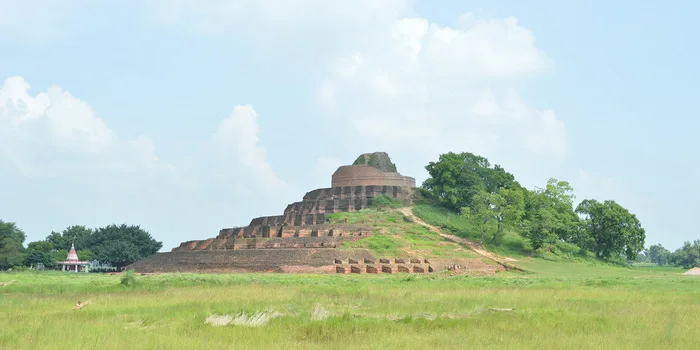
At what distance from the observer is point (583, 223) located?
6506 cm

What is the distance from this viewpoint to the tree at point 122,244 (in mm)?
69812

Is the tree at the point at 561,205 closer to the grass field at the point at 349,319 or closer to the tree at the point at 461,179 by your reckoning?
the tree at the point at 461,179

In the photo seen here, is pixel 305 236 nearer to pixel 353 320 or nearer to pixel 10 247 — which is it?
pixel 10 247

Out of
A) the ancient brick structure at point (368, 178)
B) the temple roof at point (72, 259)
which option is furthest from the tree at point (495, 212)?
the temple roof at point (72, 259)

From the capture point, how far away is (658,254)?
147m

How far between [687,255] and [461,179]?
5656 cm

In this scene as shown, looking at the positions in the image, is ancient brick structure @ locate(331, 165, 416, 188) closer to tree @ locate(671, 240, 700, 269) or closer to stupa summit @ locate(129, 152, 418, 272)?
stupa summit @ locate(129, 152, 418, 272)

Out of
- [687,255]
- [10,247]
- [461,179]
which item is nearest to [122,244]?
→ [10,247]

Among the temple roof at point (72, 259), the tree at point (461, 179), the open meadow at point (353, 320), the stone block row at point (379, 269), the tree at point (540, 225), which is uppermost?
the tree at point (461, 179)

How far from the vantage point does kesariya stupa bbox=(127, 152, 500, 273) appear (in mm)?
46219

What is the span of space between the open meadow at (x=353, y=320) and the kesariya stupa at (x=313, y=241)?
20.2 m

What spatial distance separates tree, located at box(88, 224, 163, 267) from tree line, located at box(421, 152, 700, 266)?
93.6 ft

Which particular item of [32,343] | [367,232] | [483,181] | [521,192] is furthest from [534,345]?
[483,181]

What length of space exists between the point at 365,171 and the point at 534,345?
182 ft
